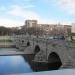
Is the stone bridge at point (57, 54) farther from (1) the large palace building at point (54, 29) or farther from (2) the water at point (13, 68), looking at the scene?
(1) the large palace building at point (54, 29)

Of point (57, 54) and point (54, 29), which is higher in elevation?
point (54, 29)

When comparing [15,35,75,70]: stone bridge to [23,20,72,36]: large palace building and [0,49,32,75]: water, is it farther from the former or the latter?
[23,20,72,36]: large palace building

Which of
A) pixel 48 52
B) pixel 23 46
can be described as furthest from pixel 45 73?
pixel 23 46

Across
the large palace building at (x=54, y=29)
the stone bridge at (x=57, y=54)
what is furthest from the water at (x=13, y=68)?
the large palace building at (x=54, y=29)

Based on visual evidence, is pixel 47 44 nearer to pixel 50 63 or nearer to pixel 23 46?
pixel 50 63

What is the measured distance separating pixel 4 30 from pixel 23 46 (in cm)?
5826

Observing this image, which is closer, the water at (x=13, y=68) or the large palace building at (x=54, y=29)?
the water at (x=13, y=68)

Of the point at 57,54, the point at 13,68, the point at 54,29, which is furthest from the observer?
the point at 54,29

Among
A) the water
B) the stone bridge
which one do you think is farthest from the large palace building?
the water

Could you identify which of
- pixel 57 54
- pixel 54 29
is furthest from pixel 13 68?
pixel 54 29

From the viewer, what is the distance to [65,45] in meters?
20.7

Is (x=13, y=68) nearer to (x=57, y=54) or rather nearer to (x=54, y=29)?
(x=57, y=54)

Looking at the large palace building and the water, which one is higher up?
the large palace building

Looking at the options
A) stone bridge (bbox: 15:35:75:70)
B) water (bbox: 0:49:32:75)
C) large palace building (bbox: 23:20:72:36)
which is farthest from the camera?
large palace building (bbox: 23:20:72:36)
